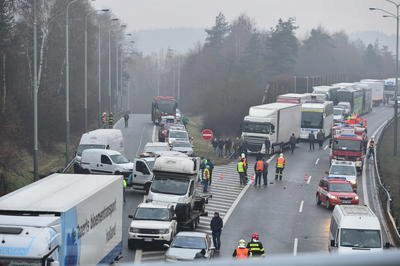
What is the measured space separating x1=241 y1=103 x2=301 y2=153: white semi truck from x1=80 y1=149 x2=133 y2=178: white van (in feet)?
45.4

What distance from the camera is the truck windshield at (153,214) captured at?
2527 cm

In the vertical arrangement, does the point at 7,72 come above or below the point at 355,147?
above

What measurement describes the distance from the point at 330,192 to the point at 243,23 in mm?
134357

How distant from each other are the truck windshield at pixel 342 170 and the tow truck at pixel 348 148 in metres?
6.44

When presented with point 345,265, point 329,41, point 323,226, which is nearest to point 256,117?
point 323,226

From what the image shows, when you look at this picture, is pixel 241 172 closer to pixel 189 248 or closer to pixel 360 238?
pixel 360 238

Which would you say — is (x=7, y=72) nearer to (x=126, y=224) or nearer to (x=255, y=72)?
(x=126, y=224)

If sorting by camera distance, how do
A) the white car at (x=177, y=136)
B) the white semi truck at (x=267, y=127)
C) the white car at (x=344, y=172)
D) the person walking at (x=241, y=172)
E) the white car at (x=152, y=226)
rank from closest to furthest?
the white car at (x=152, y=226), the white car at (x=344, y=172), the person walking at (x=241, y=172), the white semi truck at (x=267, y=127), the white car at (x=177, y=136)

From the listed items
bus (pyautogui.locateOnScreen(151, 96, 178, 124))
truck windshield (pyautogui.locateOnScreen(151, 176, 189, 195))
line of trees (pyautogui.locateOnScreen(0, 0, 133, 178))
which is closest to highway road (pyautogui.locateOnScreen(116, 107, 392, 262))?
truck windshield (pyautogui.locateOnScreen(151, 176, 189, 195))

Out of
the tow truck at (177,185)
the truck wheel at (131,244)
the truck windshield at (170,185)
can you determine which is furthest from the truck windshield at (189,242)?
the truck windshield at (170,185)

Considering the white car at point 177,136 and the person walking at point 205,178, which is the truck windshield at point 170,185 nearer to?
the person walking at point 205,178

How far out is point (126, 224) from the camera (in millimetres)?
28656

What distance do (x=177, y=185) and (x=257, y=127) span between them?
2306 cm

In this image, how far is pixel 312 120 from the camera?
60031 millimetres
